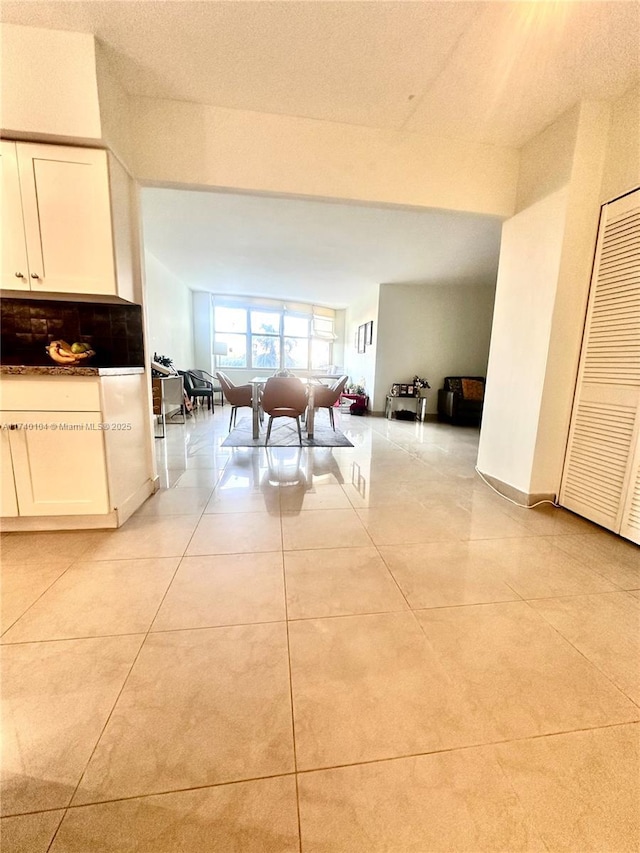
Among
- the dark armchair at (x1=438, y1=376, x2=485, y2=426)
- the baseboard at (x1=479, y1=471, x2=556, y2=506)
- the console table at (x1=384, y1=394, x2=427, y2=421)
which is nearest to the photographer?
the baseboard at (x1=479, y1=471, x2=556, y2=506)

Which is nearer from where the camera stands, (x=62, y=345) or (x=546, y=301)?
(x=62, y=345)

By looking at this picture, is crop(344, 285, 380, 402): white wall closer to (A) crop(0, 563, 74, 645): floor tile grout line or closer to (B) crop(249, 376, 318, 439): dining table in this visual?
(B) crop(249, 376, 318, 439): dining table

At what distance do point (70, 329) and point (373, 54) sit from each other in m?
2.52

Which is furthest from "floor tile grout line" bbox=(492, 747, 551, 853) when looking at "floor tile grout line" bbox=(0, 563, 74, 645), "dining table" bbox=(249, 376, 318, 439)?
"dining table" bbox=(249, 376, 318, 439)

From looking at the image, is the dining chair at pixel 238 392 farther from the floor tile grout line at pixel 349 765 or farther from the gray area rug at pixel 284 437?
the floor tile grout line at pixel 349 765

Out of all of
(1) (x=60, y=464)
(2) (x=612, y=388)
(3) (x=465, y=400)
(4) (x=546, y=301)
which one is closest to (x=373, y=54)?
(4) (x=546, y=301)

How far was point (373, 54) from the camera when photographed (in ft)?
5.96

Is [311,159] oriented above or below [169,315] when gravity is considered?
above

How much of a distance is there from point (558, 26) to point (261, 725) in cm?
320

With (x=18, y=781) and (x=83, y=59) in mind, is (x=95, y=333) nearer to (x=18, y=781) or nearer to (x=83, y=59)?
(x=83, y=59)

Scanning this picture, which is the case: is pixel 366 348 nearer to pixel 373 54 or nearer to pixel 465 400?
pixel 465 400

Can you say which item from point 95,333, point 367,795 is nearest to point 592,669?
point 367,795

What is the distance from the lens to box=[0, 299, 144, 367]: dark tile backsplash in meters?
2.29

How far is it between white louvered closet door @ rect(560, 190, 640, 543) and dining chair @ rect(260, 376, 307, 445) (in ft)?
8.71
